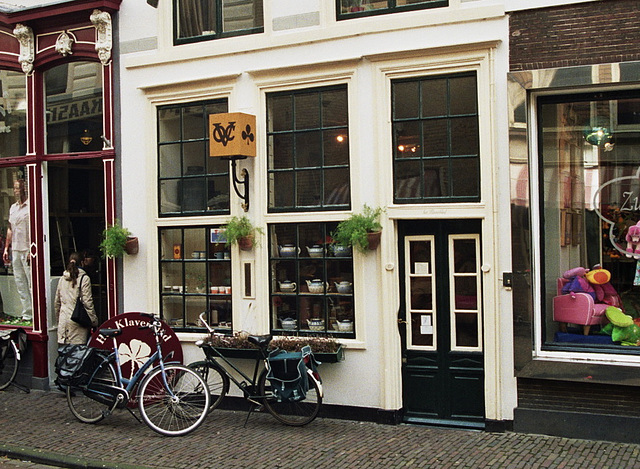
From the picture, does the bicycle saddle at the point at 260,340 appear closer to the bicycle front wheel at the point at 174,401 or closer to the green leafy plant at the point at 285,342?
the green leafy plant at the point at 285,342

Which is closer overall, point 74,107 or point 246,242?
point 246,242

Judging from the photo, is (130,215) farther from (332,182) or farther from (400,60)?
(400,60)

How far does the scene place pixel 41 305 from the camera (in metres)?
11.0

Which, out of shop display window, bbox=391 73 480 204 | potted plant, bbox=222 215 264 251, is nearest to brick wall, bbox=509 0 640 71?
shop display window, bbox=391 73 480 204

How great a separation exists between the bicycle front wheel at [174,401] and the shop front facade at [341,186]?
1.25 meters

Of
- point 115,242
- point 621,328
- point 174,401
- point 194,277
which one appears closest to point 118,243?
point 115,242

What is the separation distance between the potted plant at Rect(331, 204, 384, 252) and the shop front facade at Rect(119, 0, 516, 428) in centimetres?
12

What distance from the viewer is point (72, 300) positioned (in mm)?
10734

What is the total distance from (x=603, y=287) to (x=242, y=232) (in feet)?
13.9

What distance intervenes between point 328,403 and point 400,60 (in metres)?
4.14

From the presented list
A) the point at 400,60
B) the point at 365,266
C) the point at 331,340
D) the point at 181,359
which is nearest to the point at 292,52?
the point at 400,60

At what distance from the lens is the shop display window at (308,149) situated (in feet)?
29.9

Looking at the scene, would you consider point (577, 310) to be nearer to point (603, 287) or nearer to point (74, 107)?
point (603, 287)

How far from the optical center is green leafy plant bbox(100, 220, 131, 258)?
33.3 feet
